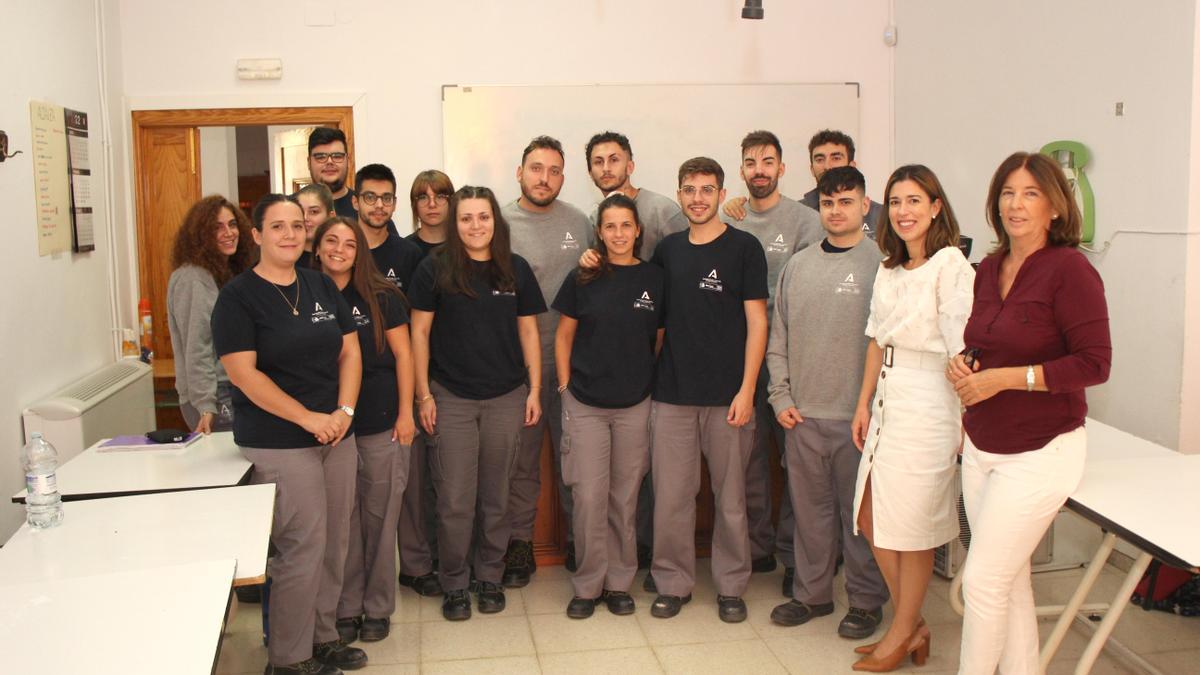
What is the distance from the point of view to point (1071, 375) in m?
2.50

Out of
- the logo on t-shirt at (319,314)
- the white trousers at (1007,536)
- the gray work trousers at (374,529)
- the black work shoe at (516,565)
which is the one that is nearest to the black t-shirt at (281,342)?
the logo on t-shirt at (319,314)

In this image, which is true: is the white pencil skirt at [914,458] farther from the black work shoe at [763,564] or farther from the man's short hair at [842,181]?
the black work shoe at [763,564]

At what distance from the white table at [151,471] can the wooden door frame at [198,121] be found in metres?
2.63

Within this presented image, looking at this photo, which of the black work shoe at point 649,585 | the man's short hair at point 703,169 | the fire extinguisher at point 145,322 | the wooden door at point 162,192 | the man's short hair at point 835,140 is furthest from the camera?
the wooden door at point 162,192

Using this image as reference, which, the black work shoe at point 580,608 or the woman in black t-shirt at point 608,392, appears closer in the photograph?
the woman in black t-shirt at point 608,392

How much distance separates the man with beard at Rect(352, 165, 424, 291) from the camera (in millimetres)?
3859

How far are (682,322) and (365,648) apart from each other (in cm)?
161

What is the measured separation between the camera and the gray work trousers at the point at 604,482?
3.72 meters

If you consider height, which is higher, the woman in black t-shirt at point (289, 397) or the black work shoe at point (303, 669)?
the woman in black t-shirt at point (289, 397)

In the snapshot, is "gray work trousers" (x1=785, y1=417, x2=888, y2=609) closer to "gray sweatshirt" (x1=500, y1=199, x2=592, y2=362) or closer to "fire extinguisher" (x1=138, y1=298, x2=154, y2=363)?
"gray sweatshirt" (x1=500, y1=199, x2=592, y2=362)

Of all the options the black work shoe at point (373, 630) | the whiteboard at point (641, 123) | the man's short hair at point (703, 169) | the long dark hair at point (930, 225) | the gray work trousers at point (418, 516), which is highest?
the whiteboard at point (641, 123)

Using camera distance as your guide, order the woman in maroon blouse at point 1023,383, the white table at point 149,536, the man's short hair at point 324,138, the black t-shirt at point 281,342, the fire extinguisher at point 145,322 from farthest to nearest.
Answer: the fire extinguisher at point 145,322 → the man's short hair at point 324,138 → the black t-shirt at point 281,342 → the woman in maroon blouse at point 1023,383 → the white table at point 149,536

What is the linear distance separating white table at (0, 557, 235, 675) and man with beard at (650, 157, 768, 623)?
71.8 inches

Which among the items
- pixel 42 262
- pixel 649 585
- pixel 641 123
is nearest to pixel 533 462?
pixel 649 585
